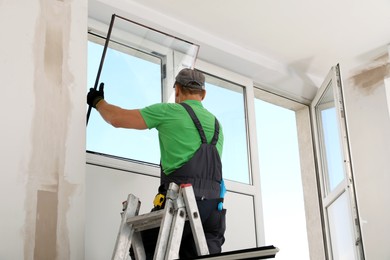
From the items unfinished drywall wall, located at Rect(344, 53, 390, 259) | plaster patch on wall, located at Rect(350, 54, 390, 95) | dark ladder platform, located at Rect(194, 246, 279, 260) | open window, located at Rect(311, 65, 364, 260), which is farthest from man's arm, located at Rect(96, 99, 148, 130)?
plaster patch on wall, located at Rect(350, 54, 390, 95)

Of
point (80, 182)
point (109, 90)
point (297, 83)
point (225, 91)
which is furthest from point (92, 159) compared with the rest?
point (297, 83)

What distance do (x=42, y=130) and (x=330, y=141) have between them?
2911 mm

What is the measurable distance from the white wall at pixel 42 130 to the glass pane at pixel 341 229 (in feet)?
7.41

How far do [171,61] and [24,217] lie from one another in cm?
147

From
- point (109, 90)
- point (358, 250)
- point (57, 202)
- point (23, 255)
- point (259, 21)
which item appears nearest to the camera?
point (23, 255)

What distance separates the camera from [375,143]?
16.1ft

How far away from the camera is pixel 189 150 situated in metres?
2.78

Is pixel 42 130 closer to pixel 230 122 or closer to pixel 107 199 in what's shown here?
pixel 107 199

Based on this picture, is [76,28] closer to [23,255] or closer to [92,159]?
[92,159]

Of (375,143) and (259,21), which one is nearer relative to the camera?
(259,21)

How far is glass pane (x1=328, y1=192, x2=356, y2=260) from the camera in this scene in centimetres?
443

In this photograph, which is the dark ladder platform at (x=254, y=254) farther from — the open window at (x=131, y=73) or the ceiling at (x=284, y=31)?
the ceiling at (x=284, y=31)

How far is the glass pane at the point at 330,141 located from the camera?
4.75 m

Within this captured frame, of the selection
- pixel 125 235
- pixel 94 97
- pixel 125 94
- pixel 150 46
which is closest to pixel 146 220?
pixel 125 235
